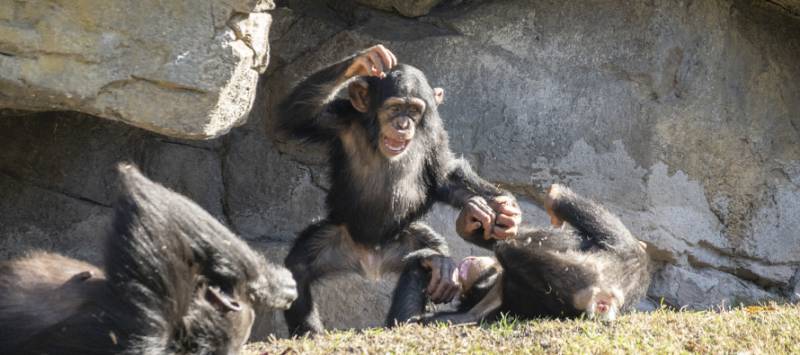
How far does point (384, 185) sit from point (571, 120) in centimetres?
204

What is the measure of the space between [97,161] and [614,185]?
13.8 ft

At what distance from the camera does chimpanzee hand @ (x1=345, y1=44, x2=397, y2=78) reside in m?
7.02

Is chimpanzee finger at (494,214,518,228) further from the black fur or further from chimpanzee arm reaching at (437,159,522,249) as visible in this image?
the black fur

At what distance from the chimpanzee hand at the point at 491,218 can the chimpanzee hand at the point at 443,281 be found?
265mm

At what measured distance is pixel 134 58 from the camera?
600cm

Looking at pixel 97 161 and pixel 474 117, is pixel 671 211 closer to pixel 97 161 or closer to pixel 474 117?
pixel 474 117

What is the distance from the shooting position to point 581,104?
8992 mm

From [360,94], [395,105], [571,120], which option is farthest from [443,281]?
[571,120]

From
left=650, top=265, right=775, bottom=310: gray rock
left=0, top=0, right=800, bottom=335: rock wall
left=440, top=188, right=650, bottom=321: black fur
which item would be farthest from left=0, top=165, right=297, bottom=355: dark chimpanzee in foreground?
left=650, top=265, right=775, bottom=310: gray rock

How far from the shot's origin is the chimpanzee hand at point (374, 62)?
7020mm

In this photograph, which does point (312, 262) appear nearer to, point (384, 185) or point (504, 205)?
point (384, 185)

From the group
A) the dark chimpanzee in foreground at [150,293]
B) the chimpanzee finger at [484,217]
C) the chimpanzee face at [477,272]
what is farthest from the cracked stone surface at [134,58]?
the chimpanzee face at [477,272]

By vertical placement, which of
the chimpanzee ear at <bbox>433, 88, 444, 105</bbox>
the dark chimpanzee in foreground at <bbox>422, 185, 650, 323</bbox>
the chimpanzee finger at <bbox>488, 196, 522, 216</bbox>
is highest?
the chimpanzee ear at <bbox>433, 88, 444, 105</bbox>

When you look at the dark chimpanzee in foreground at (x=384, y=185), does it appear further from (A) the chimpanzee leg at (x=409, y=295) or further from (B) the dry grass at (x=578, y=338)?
(B) the dry grass at (x=578, y=338)
